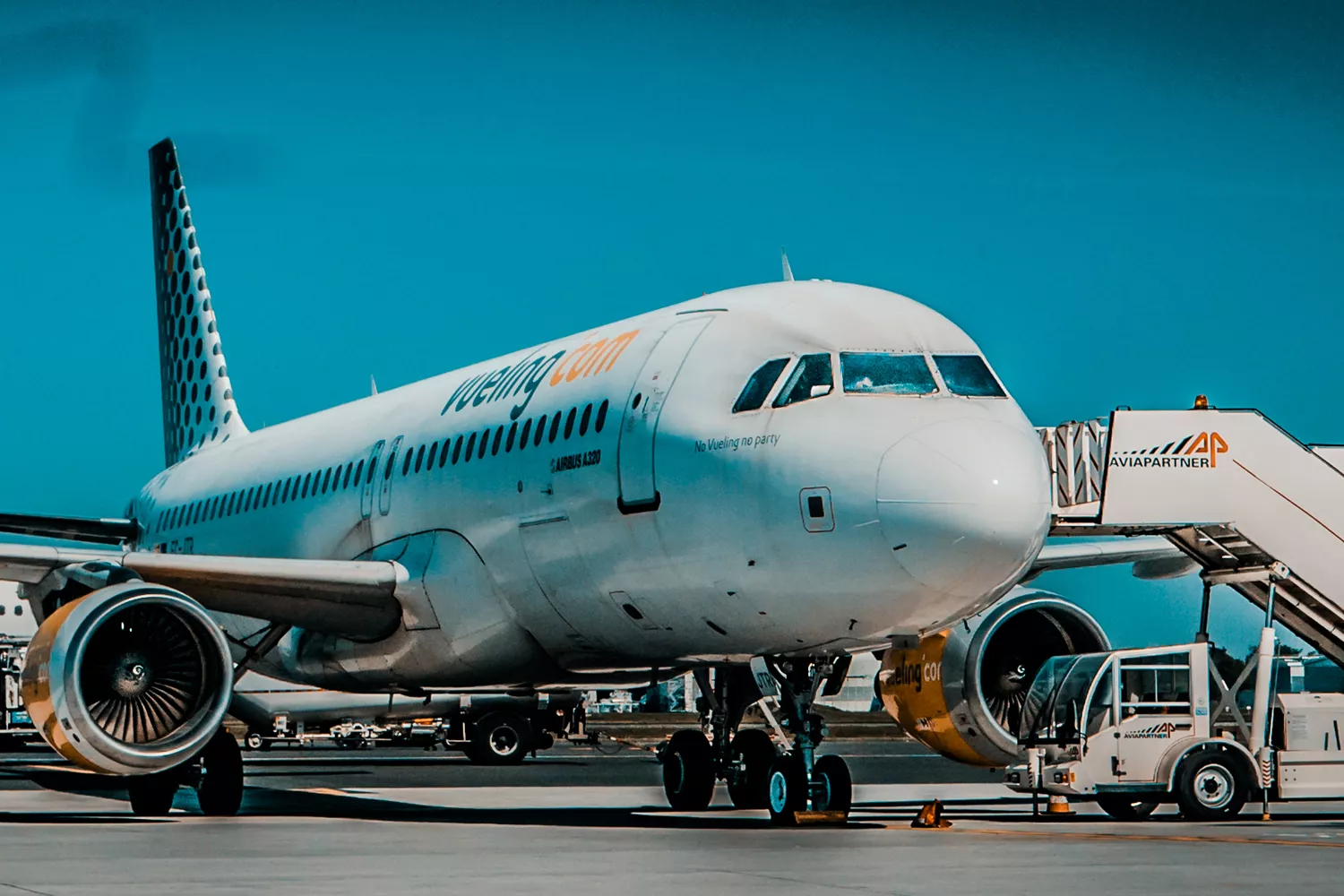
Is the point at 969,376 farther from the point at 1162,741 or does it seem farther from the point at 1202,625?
the point at 1202,625

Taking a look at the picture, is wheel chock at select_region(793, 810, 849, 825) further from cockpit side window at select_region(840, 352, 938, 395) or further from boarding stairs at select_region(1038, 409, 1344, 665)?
boarding stairs at select_region(1038, 409, 1344, 665)

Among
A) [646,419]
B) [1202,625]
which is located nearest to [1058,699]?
[1202,625]

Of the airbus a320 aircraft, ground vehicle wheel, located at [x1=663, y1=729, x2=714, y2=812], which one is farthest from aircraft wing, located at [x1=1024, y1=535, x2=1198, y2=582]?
ground vehicle wheel, located at [x1=663, y1=729, x2=714, y2=812]

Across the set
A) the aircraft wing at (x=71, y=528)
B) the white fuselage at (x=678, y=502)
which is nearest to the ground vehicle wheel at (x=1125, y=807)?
the white fuselage at (x=678, y=502)

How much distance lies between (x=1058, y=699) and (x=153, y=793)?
26.2 ft

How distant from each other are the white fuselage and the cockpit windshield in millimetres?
3076

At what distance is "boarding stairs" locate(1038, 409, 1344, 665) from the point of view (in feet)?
58.0

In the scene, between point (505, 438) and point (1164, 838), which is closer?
point (1164, 838)

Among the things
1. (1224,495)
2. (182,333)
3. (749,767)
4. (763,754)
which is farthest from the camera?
(182,333)

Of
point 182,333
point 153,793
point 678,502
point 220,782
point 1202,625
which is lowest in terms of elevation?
point 153,793

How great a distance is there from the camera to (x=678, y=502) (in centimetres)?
1367

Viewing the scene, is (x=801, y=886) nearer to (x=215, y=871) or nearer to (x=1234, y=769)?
(x=215, y=871)

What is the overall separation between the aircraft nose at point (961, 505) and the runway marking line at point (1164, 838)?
2.00 m

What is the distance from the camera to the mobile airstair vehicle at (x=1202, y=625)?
15.8 metres
